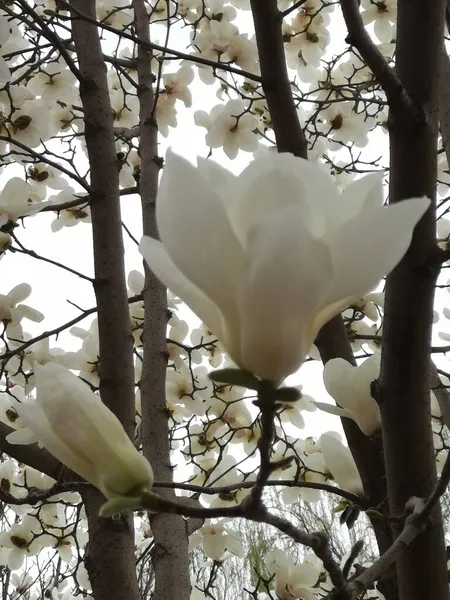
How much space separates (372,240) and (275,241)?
5 centimetres

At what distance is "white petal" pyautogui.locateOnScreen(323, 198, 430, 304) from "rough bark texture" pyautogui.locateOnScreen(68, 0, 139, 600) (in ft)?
2.45

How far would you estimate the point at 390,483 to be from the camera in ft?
2.12

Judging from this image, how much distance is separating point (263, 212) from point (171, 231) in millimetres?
50

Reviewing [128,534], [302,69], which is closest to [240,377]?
[128,534]

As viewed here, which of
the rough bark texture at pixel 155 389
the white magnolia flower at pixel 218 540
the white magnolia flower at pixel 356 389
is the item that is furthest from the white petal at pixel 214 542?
the white magnolia flower at pixel 356 389

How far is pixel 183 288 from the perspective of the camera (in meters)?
0.38

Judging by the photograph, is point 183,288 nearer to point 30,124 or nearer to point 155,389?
point 155,389

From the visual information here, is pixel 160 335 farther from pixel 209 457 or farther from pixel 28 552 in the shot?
pixel 28 552

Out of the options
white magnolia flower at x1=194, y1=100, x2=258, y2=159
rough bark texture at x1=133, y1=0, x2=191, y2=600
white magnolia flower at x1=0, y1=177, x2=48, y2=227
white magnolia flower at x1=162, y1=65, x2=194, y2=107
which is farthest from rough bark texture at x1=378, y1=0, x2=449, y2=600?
white magnolia flower at x1=162, y1=65, x2=194, y2=107

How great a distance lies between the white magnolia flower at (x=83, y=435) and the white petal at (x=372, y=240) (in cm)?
17

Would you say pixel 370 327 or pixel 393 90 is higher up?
pixel 370 327

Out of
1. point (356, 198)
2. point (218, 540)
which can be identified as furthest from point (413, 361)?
point (218, 540)

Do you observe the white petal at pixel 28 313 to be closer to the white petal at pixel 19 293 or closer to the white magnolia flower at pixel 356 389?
the white petal at pixel 19 293

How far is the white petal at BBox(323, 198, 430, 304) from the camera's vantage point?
1.10ft
